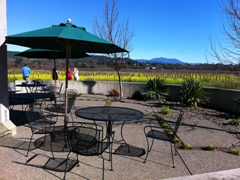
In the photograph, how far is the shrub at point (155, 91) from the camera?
12172 mm

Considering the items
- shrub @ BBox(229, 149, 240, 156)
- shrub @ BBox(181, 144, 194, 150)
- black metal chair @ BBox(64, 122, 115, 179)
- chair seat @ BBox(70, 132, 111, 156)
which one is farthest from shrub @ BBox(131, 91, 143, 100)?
chair seat @ BBox(70, 132, 111, 156)

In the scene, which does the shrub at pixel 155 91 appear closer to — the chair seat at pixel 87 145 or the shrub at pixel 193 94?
the shrub at pixel 193 94

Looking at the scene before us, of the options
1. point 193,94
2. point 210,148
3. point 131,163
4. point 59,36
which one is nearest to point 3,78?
point 59,36

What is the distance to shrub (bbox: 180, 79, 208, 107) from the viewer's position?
1038 cm

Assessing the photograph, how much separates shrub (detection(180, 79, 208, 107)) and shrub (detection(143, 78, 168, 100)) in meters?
1.67

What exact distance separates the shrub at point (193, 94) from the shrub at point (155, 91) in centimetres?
167

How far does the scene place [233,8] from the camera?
6789 millimetres

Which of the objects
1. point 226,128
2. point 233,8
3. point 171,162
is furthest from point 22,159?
point 233,8

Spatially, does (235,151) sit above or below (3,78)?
below

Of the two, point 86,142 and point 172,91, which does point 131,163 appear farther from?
point 172,91

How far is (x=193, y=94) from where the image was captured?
34.3ft

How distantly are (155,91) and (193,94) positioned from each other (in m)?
2.33

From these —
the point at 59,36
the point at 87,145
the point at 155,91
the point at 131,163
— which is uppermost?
the point at 59,36

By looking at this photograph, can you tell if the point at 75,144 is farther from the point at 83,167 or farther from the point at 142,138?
the point at 142,138
